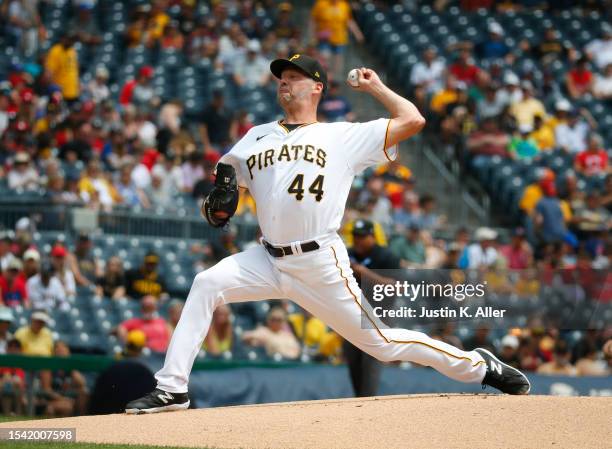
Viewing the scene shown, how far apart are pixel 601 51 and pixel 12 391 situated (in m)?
11.9

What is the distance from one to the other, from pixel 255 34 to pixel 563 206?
17.2 feet

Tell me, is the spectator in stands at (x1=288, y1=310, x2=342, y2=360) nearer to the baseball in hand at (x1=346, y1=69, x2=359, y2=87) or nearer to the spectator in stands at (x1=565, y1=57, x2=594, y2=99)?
the baseball in hand at (x1=346, y1=69, x2=359, y2=87)

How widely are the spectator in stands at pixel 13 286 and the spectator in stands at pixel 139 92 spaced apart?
13.2 feet

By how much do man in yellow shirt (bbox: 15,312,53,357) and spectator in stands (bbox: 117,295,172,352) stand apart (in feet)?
2.15

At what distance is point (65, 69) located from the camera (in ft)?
51.8

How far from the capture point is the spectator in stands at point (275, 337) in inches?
463

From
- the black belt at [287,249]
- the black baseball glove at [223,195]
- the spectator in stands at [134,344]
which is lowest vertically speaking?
the spectator in stands at [134,344]

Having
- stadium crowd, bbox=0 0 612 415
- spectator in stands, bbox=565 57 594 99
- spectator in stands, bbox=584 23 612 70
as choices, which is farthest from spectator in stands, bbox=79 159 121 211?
spectator in stands, bbox=584 23 612 70

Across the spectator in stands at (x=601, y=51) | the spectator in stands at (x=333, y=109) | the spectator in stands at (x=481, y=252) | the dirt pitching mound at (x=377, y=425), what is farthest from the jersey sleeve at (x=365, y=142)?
the spectator in stands at (x=601, y=51)

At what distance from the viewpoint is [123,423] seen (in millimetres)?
6797

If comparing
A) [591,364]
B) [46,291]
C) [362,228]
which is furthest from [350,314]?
[46,291]

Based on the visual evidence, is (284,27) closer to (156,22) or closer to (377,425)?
(156,22)

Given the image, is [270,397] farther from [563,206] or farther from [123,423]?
[563,206]

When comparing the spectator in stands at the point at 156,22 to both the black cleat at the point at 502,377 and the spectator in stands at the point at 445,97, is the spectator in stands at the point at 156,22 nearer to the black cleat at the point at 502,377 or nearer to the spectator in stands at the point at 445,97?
the spectator in stands at the point at 445,97
